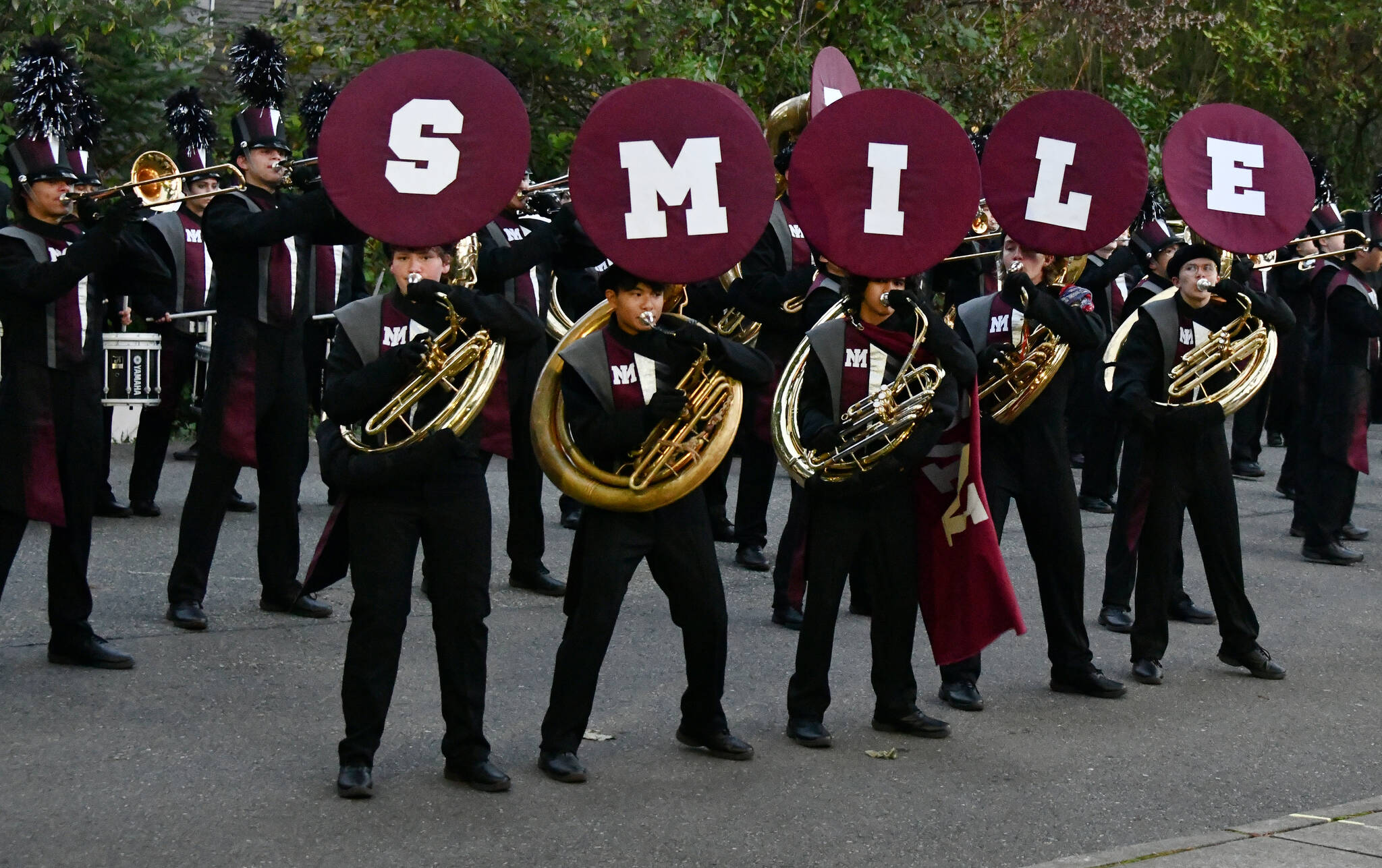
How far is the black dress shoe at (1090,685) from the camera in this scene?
7160mm

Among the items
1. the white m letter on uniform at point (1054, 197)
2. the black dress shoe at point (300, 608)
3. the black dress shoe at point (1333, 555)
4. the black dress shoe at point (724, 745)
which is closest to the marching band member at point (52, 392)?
the black dress shoe at point (300, 608)

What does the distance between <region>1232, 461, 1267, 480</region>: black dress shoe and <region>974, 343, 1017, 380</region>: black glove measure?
6.96 m

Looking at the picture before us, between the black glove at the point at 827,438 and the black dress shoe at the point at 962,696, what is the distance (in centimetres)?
127

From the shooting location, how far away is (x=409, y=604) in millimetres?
5691

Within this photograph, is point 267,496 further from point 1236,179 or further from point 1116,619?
point 1236,179

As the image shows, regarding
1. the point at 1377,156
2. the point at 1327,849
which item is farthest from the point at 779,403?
the point at 1377,156

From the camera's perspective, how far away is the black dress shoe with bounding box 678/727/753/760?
608cm

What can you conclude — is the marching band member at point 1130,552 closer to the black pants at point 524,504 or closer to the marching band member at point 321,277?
the black pants at point 524,504

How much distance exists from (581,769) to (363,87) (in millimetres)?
2240

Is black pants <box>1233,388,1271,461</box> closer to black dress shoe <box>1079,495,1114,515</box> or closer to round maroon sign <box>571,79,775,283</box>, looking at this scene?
black dress shoe <box>1079,495,1114,515</box>

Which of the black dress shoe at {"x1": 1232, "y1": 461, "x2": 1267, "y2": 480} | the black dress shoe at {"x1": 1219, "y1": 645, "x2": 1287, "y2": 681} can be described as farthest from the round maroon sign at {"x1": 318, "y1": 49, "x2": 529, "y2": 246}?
the black dress shoe at {"x1": 1232, "y1": 461, "x2": 1267, "y2": 480}

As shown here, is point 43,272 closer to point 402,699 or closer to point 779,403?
point 402,699

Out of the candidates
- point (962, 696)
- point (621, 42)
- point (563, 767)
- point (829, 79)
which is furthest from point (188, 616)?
point (621, 42)

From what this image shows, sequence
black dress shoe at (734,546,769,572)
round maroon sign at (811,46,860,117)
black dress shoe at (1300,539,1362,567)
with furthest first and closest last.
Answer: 1. black dress shoe at (1300,539,1362,567)
2. black dress shoe at (734,546,769,572)
3. round maroon sign at (811,46,860,117)
